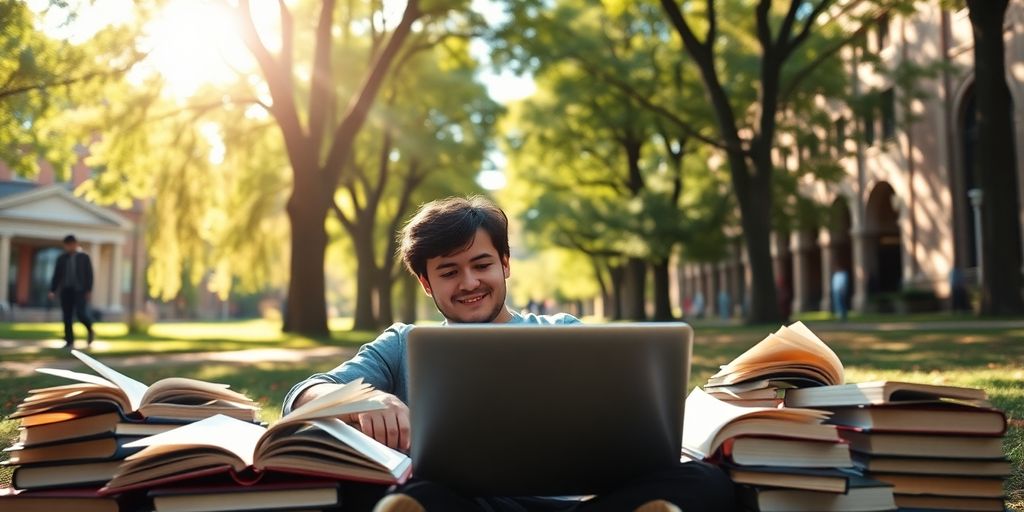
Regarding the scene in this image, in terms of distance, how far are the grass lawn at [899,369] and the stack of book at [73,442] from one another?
1.45 m

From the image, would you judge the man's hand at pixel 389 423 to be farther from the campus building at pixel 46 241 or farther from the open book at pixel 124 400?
the campus building at pixel 46 241

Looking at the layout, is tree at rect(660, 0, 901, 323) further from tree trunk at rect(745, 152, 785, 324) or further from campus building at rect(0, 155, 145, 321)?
campus building at rect(0, 155, 145, 321)

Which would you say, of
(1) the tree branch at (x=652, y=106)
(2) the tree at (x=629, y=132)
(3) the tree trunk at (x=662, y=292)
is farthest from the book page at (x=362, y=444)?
(3) the tree trunk at (x=662, y=292)

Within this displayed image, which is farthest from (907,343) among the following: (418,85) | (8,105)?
(418,85)

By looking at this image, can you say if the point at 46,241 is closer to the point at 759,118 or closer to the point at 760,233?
the point at 760,233

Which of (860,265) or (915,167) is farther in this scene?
(860,265)

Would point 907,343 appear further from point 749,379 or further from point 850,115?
point 850,115

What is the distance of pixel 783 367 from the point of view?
8.51ft

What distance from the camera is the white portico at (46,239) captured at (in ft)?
134

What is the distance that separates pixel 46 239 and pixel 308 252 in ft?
103

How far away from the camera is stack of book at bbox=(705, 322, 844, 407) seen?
2561mm

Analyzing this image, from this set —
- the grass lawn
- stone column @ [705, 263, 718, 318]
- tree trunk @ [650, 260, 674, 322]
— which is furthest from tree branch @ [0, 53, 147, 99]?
stone column @ [705, 263, 718, 318]

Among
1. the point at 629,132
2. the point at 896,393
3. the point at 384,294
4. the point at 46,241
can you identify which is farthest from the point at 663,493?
the point at 46,241

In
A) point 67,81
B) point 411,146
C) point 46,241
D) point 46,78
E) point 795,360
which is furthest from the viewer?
point 46,241
